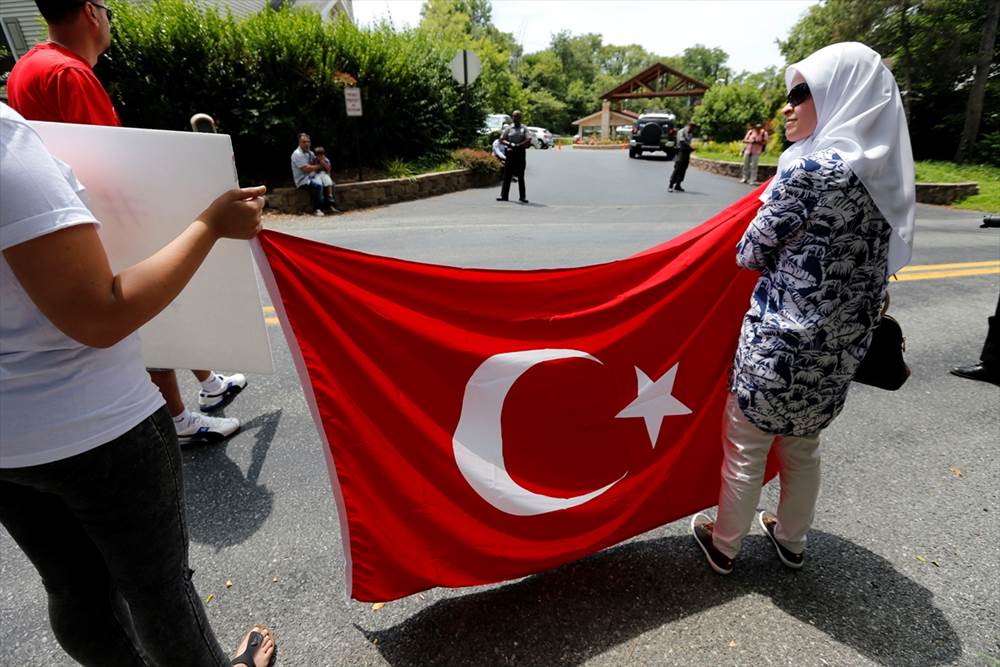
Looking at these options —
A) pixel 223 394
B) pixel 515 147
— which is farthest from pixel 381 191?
pixel 223 394

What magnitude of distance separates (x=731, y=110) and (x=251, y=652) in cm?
4015

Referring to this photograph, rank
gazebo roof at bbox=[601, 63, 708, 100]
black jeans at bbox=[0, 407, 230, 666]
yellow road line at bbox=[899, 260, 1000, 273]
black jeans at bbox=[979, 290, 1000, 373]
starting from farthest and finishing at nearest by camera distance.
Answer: gazebo roof at bbox=[601, 63, 708, 100], yellow road line at bbox=[899, 260, 1000, 273], black jeans at bbox=[979, 290, 1000, 373], black jeans at bbox=[0, 407, 230, 666]

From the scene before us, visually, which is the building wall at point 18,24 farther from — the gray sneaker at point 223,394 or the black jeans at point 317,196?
the gray sneaker at point 223,394

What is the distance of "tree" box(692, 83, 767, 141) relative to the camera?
34375 millimetres

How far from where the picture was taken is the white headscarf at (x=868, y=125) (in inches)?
64.4

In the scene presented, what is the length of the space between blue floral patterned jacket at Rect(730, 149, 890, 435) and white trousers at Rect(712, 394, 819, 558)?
0.35ft

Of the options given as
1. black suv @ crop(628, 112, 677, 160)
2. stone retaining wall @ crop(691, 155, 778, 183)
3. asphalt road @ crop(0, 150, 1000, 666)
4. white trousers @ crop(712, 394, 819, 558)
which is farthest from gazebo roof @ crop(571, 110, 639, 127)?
white trousers @ crop(712, 394, 819, 558)

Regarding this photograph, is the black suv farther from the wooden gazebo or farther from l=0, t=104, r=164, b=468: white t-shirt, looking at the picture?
l=0, t=104, r=164, b=468: white t-shirt

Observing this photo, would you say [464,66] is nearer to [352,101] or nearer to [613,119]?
[352,101]

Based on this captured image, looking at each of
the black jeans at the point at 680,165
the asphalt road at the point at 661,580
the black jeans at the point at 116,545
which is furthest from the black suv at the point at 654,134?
the black jeans at the point at 116,545

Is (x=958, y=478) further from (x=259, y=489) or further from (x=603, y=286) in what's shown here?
(x=259, y=489)

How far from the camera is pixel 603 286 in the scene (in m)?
2.15

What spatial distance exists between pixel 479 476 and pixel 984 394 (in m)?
4.06

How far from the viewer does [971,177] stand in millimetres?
16766
